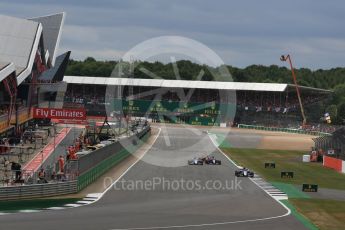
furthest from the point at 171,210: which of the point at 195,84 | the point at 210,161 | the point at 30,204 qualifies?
the point at 195,84

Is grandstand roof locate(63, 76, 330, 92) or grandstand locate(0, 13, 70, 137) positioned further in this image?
grandstand roof locate(63, 76, 330, 92)

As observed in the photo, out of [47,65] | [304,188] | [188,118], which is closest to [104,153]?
[304,188]

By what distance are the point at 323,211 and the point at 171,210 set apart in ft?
25.0

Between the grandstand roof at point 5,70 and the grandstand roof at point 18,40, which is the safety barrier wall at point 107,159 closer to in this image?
the grandstand roof at point 5,70

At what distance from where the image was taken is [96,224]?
26781mm

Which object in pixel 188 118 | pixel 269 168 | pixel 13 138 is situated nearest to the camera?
pixel 269 168

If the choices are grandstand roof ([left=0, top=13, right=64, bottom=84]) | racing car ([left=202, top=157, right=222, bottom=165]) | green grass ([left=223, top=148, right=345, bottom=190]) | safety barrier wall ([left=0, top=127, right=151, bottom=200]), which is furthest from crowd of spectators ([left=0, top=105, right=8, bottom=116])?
green grass ([left=223, top=148, right=345, bottom=190])

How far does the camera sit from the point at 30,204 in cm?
3234

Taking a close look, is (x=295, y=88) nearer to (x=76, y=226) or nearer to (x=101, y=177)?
(x=101, y=177)

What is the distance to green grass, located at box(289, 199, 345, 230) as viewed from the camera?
3025 centimetres

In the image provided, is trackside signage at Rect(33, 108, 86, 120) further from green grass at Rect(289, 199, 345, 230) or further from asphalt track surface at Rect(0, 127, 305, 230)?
green grass at Rect(289, 199, 345, 230)

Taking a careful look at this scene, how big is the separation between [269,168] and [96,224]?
113 feet

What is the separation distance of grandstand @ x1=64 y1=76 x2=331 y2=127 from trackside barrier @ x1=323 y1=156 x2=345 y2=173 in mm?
79299

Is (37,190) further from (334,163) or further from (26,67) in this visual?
(26,67)
